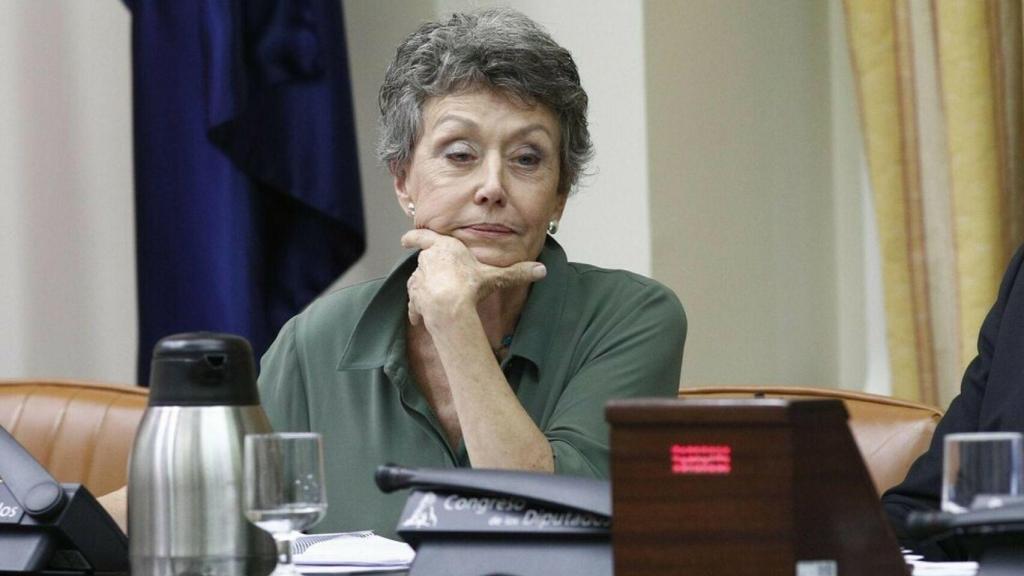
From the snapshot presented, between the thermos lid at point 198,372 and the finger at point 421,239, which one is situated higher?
the finger at point 421,239

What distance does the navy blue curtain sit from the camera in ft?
10.1

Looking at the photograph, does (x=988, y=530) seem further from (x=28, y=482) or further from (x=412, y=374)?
(x=412, y=374)

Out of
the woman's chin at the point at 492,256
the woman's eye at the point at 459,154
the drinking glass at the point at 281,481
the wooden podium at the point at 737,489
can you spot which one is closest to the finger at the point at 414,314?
the woman's chin at the point at 492,256

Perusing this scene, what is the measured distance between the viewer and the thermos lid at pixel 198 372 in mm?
1278

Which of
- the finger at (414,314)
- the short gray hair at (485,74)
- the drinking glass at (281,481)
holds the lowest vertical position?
the drinking glass at (281,481)

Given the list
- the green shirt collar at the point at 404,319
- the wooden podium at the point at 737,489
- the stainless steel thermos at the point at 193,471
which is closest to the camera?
the wooden podium at the point at 737,489

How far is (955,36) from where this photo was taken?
2715 mm

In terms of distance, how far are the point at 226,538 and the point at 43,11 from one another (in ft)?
7.87

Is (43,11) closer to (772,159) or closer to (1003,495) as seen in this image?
(772,159)

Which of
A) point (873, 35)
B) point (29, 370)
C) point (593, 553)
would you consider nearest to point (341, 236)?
point (29, 370)

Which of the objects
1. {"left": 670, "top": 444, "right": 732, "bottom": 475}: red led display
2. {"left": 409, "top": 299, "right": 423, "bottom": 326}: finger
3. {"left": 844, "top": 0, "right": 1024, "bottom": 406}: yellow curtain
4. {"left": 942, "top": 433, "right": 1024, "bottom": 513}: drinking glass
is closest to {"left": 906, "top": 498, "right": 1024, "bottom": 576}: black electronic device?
{"left": 942, "top": 433, "right": 1024, "bottom": 513}: drinking glass

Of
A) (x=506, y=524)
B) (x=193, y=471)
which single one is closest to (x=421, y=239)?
(x=193, y=471)

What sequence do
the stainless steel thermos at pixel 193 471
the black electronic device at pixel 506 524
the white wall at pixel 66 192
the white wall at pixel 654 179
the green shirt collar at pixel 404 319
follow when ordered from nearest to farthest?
the black electronic device at pixel 506 524
the stainless steel thermos at pixel 193 471
the green shirt collar at pixel 404 319
the white wall at pixel 654 179
the white wall at pixel 66 192

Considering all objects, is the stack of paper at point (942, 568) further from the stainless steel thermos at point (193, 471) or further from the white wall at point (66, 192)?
the white wall at point (66, 192)
